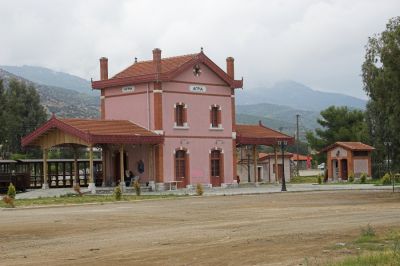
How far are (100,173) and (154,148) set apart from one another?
21.0ft

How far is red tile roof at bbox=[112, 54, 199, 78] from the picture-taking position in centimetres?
5362

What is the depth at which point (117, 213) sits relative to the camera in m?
27.4

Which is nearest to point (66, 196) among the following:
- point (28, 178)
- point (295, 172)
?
point (28, 178)

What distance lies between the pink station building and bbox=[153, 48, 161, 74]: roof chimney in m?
0.07

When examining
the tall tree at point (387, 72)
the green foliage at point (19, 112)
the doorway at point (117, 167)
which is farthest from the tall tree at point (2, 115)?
the tall tree at point (387, 72)

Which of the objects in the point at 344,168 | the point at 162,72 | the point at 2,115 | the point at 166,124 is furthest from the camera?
the point at 2,115

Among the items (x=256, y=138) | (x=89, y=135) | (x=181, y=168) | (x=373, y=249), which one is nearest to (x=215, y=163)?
(x=181, y=168)

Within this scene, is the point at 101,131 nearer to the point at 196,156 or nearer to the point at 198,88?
the point at 196,156

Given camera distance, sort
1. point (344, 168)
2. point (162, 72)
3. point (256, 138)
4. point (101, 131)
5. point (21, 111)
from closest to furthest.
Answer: point (101, 131) → point (162, 72) → point (256, 138) → point (344, 168) → point (21, 111)

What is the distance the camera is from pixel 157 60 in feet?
172

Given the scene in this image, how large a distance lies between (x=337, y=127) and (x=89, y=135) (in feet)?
149

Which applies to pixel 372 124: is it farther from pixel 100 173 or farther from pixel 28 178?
pixel 28 178

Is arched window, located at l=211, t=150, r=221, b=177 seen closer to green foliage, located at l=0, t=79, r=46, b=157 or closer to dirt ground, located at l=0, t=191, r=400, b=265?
green foliage, located at l=0, t=79, r=46, b=157

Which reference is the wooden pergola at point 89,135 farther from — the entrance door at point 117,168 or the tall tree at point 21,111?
the tall tree at point 21,111
